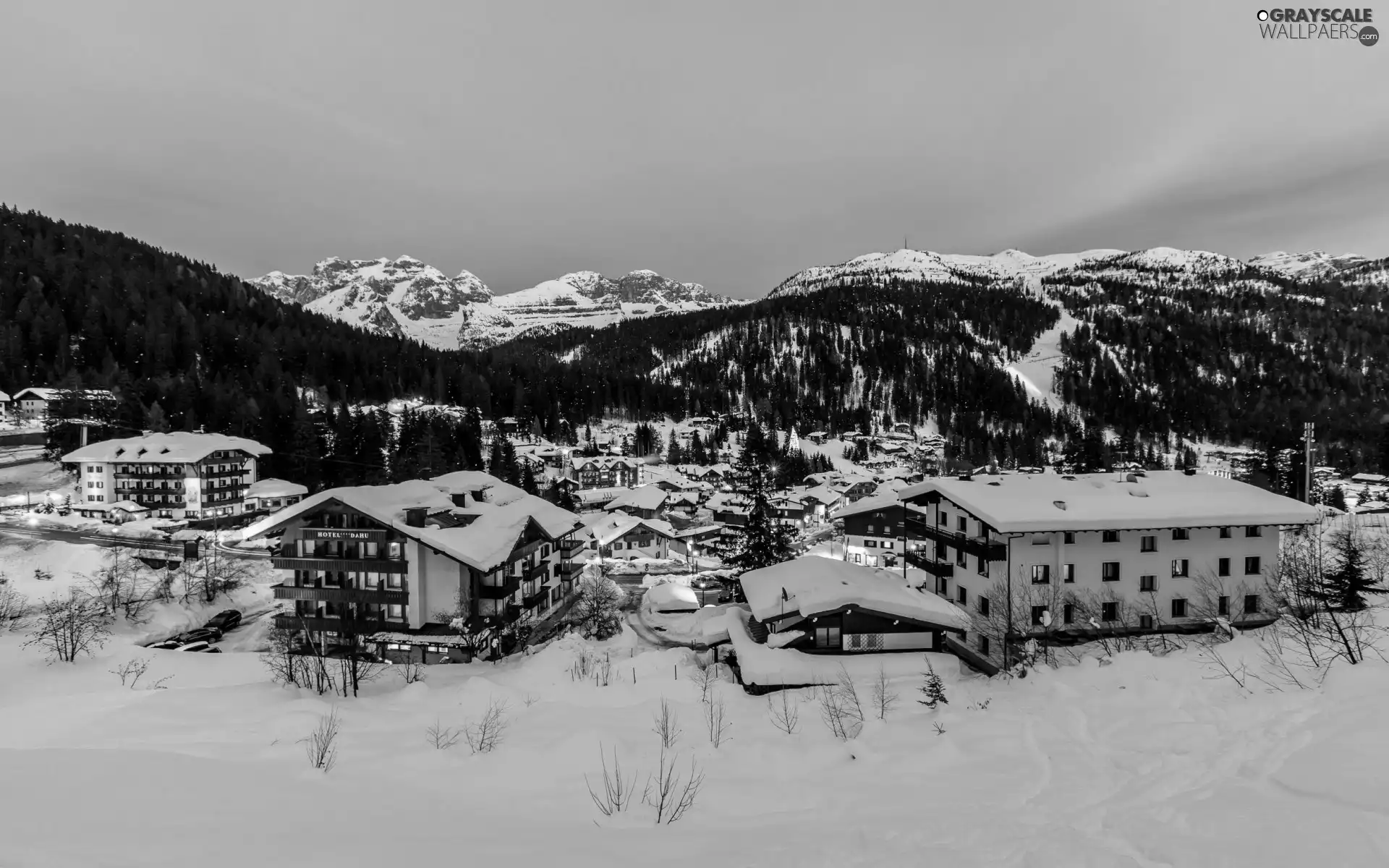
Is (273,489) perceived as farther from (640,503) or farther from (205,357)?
(205,357)

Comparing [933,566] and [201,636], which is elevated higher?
[933,566]

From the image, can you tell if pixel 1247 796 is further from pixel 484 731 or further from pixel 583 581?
pixel 583 581

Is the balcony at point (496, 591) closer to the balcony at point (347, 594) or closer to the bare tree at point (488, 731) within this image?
the balcony at point (347, 594)

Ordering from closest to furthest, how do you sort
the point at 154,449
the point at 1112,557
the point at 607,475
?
the point at 1112,557 → the point at 154,449 → the point at 607,475

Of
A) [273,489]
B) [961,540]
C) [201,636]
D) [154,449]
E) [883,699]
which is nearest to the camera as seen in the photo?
[883,699]

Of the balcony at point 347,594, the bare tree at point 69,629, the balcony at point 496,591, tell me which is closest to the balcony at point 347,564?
the balcony at point 347,594

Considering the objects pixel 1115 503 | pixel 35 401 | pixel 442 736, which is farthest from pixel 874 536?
pixel 35 401
